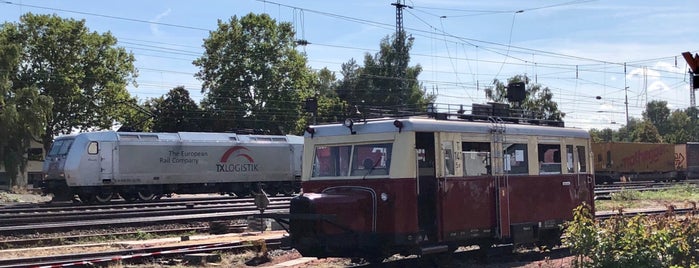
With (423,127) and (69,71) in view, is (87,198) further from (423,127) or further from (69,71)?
(69,71)

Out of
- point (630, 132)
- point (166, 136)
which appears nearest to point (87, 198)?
point (166, 136)

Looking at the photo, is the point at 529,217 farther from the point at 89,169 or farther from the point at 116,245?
the point at 89,169

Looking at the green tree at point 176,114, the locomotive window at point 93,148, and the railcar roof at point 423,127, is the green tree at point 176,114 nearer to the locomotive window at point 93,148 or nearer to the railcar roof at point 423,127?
the locomotive window at point 93,148

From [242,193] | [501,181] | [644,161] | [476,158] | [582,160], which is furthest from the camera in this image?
[644,161]

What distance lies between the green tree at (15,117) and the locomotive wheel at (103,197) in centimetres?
1657

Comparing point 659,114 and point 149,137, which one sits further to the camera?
point 659,114

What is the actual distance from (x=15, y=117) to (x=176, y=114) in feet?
61.8

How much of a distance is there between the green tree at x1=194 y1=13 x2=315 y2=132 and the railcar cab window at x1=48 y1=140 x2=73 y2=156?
90.9 feet

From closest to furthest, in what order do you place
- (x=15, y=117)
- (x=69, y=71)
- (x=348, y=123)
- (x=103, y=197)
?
1. (x=348, y=123)
2. (x=103, y=197)
3. (x=15, y=117)
4. (x=69, y=71)

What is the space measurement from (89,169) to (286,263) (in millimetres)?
19438

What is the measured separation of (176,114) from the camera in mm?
62094

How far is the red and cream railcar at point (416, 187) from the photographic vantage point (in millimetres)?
10523

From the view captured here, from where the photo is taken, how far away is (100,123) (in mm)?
58688

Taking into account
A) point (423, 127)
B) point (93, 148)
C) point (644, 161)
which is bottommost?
point (644, 161)
